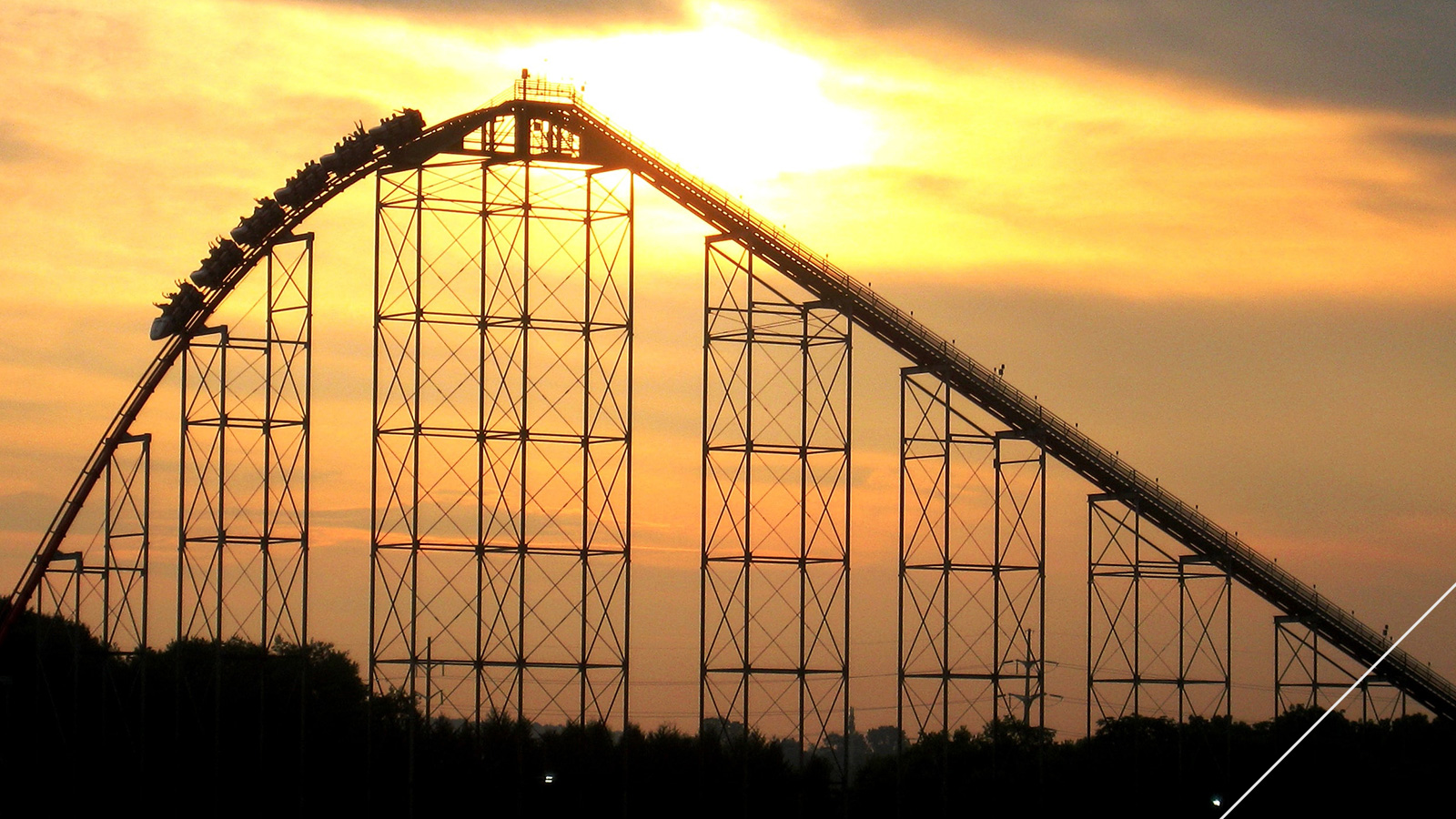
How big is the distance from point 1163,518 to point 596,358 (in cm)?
1466

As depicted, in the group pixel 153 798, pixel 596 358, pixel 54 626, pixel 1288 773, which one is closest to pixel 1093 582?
→ pixel 1288 773

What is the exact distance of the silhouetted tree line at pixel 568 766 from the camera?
45.1 m

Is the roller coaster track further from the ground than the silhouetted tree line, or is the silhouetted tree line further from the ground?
the roller coaster track

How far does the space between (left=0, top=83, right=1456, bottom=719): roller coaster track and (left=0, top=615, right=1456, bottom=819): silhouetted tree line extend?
9.17ft

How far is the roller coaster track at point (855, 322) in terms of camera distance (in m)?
44.9

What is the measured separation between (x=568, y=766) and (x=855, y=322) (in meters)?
12.8

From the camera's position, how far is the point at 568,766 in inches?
1811

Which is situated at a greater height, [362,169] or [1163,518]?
[362,169]

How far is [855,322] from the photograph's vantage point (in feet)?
156

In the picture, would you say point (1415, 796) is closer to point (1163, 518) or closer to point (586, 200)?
point (1163, 518)

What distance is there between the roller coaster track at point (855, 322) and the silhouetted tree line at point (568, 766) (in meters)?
2.80

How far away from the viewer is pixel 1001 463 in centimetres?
4812

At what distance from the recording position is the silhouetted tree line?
45062mm

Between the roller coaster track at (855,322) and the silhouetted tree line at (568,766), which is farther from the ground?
the roller coaster track at (855,322)
